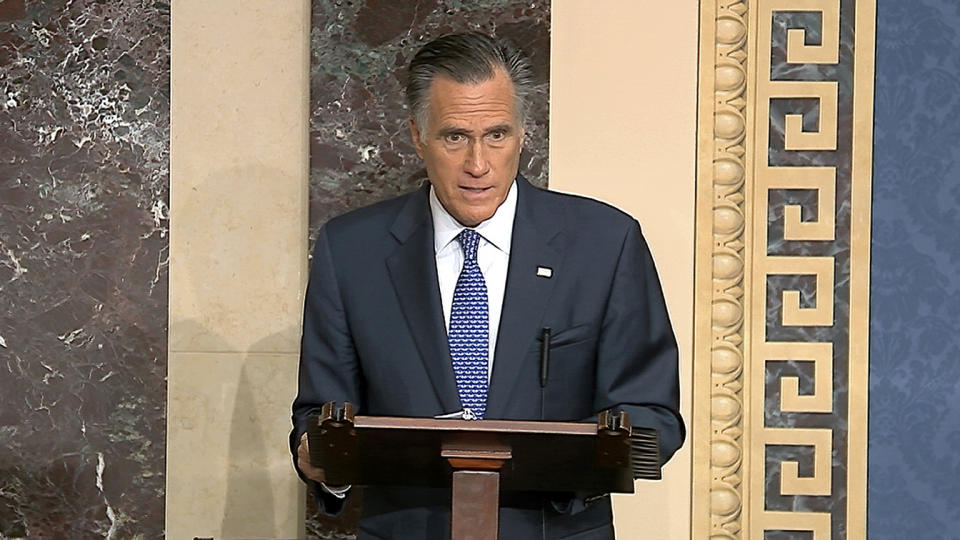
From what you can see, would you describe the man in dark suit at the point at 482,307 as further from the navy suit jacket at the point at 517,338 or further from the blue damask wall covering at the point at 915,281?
the blue damask wall covering at the point at 915,281

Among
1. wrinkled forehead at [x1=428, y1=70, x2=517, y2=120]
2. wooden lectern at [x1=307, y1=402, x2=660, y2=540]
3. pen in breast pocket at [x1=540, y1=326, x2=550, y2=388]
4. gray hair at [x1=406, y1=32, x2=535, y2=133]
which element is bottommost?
wooden lectern at [x1=307, y1=402, x2=660, y2=540]

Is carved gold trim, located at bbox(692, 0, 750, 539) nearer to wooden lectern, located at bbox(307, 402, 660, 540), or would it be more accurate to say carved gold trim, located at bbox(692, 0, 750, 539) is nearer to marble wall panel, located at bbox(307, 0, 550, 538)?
marble wall panel, located at bbox(307, 0, 550, 538)

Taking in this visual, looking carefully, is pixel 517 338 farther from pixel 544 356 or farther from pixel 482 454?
pixel 482 454

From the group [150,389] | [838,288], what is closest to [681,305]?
[838,288]

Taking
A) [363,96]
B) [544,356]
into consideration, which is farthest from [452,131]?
[363,96]

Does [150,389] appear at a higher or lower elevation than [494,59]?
lower

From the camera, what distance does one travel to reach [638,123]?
10.9ft

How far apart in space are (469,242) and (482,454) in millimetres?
663

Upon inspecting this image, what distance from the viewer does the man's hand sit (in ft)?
7.50

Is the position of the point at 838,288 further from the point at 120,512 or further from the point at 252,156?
the point at 120,512

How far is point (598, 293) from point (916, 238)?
3.77ft

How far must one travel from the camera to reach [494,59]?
8.32 feet

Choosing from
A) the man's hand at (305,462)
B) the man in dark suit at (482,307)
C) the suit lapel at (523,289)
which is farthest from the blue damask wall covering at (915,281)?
the man's hand at (305,462)

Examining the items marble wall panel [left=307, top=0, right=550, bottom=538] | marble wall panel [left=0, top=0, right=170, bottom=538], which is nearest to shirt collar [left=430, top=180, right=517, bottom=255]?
marble wall panel [left=307, top=0, right=550, bottom=538]
